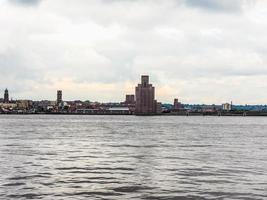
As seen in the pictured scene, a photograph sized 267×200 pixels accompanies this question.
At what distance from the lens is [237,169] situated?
124ft

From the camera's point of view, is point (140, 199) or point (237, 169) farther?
point (237, 169)

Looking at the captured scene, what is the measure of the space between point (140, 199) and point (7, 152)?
26.8 meters

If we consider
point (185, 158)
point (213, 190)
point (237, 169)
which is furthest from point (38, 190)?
point (185, 158)

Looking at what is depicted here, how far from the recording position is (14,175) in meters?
32.6

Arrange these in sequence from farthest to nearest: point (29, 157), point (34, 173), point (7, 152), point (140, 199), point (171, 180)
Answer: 1. point (7, 152)
2. point (29, 157)
3. point (34, 173)
4. point (171, 180)
5. point (140, 199)

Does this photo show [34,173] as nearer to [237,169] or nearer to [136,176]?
[136,176]

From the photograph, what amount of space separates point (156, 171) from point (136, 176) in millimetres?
2999

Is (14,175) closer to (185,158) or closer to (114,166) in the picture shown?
(114,166)

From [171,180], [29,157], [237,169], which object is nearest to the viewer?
[171,180]

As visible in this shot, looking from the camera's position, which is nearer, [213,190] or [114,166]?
[213,190]

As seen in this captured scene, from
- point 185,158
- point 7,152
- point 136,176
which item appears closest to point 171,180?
point 136,176

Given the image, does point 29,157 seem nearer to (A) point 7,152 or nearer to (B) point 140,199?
(A) point 7,152

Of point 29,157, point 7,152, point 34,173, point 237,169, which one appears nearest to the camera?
point 34,173

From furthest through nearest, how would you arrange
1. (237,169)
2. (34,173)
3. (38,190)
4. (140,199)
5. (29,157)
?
(29,157)
(237,169)
(34,173)
(38,190)
(140,199)
